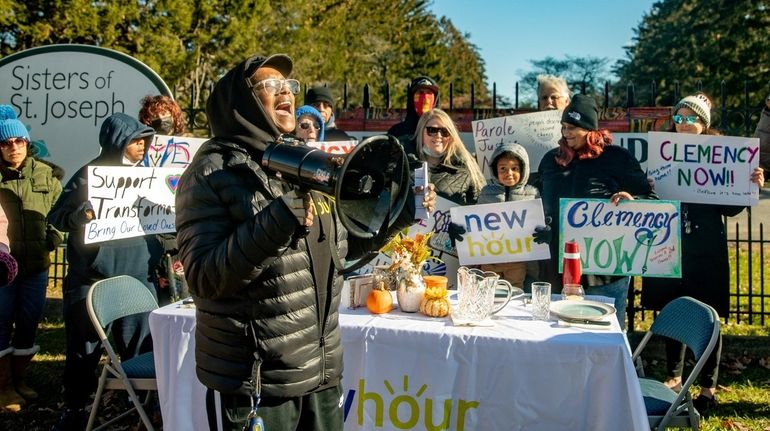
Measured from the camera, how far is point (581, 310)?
323cm

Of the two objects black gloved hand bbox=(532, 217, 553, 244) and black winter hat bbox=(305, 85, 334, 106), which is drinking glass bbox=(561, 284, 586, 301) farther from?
black winter hat bbox=(305, 85, 334, 106)

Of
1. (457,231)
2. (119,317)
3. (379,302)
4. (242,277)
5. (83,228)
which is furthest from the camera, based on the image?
(457,231)

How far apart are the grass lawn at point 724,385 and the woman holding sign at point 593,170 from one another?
1.06 m

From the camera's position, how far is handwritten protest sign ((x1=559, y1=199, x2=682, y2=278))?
13.9 feet

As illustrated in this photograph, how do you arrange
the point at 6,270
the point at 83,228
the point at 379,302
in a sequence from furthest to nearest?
the point at 83,228 → the point at 379,302 → the point at 6,270

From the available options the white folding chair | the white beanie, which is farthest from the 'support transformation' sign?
the white beanie

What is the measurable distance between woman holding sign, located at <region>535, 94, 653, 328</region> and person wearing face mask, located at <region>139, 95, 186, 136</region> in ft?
9.04

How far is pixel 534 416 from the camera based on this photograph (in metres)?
3.10

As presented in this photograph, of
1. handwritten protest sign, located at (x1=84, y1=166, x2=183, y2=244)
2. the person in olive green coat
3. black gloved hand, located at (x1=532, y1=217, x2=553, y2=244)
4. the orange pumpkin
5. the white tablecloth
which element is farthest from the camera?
the person in olive green coat

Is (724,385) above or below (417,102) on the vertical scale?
below

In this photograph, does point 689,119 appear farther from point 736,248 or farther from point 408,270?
point 736,248

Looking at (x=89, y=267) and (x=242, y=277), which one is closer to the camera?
(x=242, y=277)

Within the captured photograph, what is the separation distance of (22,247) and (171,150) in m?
1.22

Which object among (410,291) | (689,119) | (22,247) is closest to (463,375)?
(410,291)
